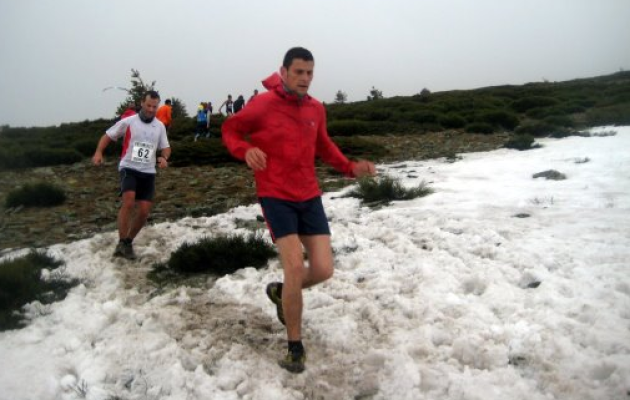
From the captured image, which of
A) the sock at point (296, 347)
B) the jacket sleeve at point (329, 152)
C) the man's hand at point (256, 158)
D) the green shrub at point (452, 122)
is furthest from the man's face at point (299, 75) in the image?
the green shrub at point (452, 122)

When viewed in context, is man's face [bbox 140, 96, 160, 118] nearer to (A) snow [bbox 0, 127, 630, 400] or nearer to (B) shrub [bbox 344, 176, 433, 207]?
(A) snow [bbox 0, 127, 630, 400]

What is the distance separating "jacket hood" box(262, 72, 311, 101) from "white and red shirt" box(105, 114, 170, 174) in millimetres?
3095

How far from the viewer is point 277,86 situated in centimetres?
367

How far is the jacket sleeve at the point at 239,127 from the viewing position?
3535 millimetres

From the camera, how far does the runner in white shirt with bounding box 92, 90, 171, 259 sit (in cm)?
618

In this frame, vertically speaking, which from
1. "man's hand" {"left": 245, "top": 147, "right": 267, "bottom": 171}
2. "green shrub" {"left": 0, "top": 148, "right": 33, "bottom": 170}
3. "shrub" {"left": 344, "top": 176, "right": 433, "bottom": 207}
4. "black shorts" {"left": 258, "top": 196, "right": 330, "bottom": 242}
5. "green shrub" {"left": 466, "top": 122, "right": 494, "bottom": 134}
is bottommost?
"shrub" {"left": 344, "top": 176, "right": 433, "bottom": 207}

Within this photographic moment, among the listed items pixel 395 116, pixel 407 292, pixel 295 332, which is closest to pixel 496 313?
pixel 407 292

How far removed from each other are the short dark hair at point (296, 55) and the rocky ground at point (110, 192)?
5.14 metres

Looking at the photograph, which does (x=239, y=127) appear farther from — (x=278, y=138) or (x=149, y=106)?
(x=149, y=106)

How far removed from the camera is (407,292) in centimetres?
465

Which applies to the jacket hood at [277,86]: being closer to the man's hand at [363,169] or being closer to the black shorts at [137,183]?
the man's hand at [363,169]

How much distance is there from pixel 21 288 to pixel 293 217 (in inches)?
120

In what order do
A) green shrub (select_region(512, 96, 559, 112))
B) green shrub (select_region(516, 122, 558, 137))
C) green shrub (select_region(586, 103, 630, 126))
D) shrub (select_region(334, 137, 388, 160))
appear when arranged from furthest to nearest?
green shrub (select_region(512, 96, 559, 112)), green shrub (select_region(586, 103, 630, 126)), green shrub (select_region(516, 122, 558, 137)), shrub (select_region(334, 137, 388, 160))

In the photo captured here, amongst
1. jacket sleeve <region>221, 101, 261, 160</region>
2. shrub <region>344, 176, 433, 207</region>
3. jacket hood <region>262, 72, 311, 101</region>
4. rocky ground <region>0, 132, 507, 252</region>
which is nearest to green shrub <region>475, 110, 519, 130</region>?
rocky ground <region>0, 132, 507, 252</region>
